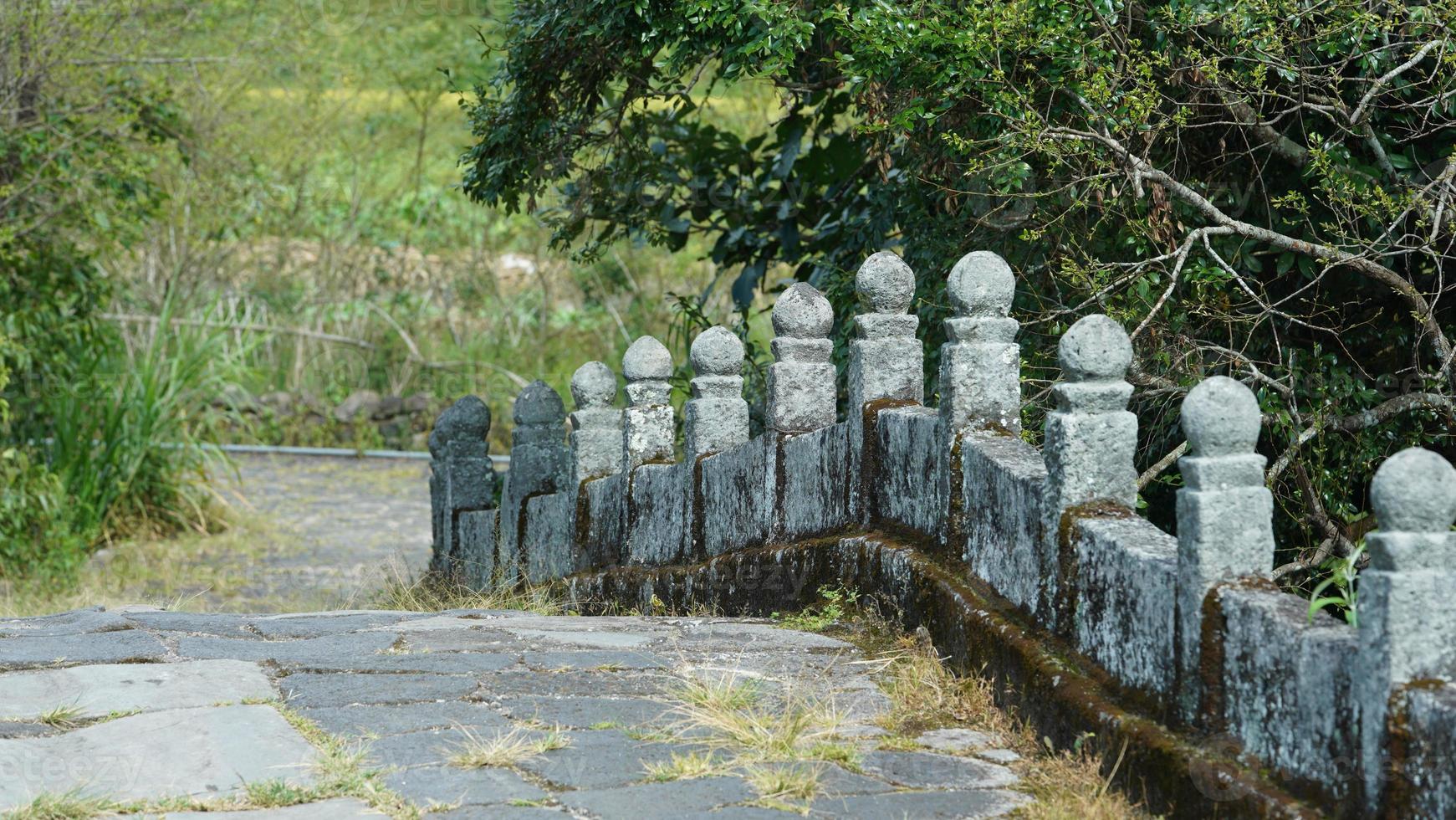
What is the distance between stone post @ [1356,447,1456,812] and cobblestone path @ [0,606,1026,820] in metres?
0.83

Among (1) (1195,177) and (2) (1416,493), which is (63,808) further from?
(1) (1195,177)

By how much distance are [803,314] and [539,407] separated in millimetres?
2805

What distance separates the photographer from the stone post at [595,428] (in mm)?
7355

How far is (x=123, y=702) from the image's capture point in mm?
3707

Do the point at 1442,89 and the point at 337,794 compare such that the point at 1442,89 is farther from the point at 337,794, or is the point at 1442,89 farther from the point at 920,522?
the point at 337,794

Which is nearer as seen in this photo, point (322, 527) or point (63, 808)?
point (63, 808)

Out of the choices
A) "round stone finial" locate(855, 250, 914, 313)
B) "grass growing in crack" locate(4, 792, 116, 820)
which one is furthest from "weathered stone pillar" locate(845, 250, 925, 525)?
"grass growing in crack" locate(4, 792, 116, 820)

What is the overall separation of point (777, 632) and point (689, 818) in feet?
6.38

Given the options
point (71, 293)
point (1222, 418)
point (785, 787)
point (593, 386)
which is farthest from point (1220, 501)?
point (71, 293)

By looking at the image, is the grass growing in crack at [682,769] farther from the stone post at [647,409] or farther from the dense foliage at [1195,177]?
the stone post at [647,409]

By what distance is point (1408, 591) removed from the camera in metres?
2.60

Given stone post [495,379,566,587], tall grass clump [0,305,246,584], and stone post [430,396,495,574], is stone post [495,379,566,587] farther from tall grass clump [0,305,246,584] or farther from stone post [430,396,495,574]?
tall grass clump [0,305,246,584]

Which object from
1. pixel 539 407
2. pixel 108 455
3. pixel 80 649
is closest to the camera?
pixel 80 649

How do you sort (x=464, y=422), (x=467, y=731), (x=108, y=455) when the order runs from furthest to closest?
(x=108, y=455), (x=464, y=422), (x=467, y=731)
